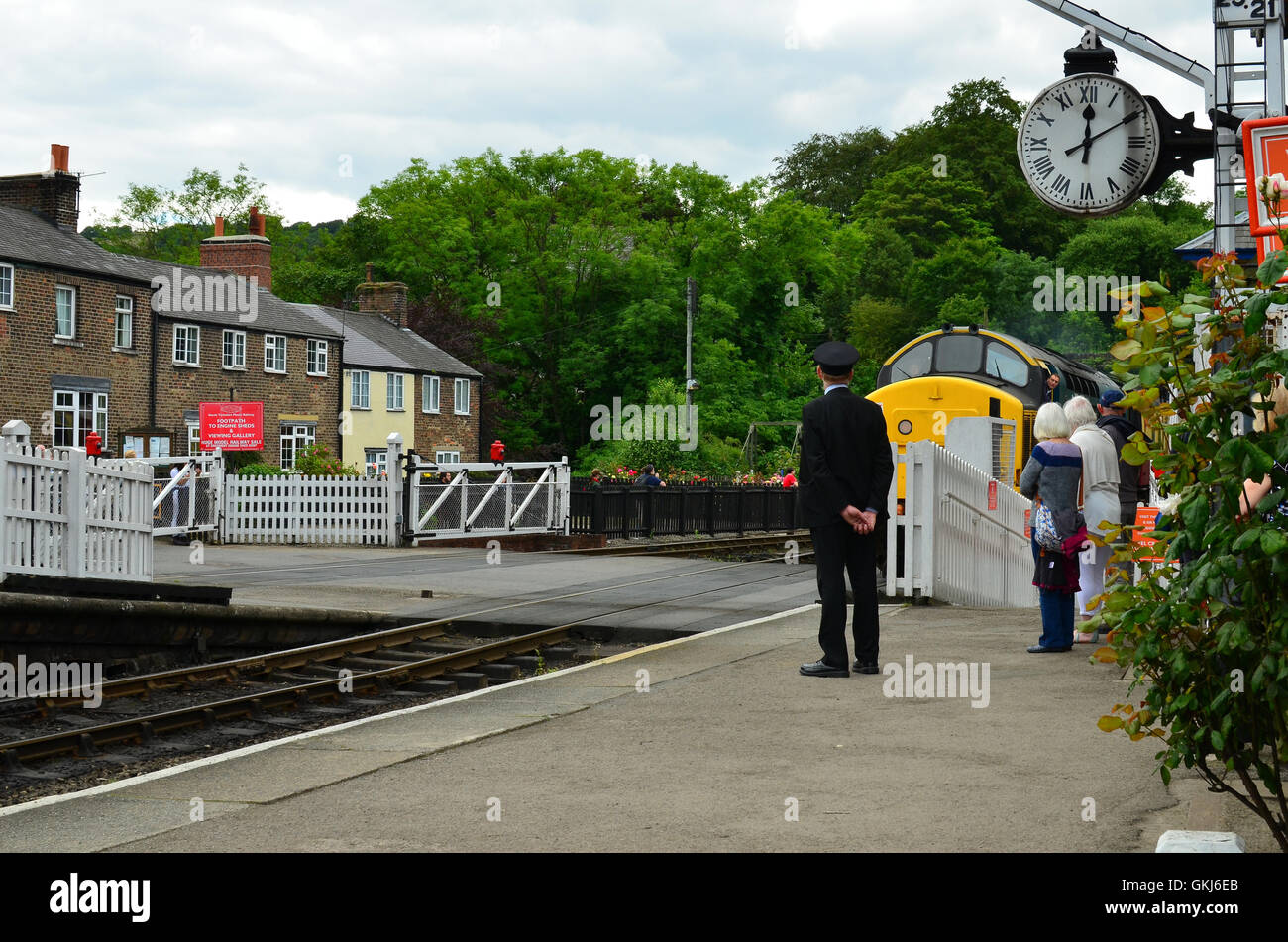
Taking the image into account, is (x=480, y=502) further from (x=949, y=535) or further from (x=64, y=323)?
(x=949, y=535)

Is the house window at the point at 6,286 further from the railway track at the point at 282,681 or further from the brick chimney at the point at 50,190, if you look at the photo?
the railway track at the point at 282,681

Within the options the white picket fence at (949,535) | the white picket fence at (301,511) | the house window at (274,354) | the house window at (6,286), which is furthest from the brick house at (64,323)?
the white picket fence at (949,535)

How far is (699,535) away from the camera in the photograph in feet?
104

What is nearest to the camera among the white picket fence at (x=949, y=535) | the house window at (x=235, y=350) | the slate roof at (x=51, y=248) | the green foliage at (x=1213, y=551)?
the green foliage at (x=1213, y=551)

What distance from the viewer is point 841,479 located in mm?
8867

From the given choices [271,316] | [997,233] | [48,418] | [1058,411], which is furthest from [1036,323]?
[1058,411]

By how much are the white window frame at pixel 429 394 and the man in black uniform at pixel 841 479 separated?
45340 mm

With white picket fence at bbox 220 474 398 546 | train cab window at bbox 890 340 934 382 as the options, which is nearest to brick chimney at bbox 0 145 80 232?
white picket fence at bbox 220 474 398 546

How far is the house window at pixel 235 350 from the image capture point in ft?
142

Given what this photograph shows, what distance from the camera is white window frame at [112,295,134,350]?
38938mm

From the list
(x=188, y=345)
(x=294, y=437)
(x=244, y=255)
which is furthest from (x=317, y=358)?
(x=188, y=345)

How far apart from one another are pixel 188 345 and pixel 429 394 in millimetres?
13255

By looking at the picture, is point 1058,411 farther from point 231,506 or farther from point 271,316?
point 271,316

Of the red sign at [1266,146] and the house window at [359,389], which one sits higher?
the house window at [359,389]
